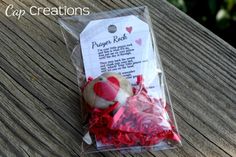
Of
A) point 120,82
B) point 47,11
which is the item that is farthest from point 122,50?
point 47,11

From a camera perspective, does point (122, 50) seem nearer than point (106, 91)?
No

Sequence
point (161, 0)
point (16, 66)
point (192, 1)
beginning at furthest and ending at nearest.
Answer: point (192, 1), point (161, 0), point (16, 66)

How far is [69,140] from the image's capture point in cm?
103

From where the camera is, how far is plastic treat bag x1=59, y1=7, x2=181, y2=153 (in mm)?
1005

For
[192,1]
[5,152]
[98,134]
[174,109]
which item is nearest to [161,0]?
[174,109]

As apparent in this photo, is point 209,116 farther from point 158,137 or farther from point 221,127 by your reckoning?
point 158,137

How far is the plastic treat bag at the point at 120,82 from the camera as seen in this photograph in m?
1.00

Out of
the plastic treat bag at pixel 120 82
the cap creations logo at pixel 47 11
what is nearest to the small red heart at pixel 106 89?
the plastic treat bag at pixel 120 82

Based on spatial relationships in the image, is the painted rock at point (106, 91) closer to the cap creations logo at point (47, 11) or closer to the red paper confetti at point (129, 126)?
the red paper confetti at point (129, 126)

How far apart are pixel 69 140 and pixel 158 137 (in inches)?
7.5

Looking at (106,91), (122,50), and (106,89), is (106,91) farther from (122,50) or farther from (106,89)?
(122,50)

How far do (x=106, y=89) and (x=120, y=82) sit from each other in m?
0.04

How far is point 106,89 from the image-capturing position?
1003 millimetres

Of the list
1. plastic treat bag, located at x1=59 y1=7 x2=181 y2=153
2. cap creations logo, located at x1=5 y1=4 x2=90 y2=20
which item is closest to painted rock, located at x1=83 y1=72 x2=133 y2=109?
plastic treat bag, located at x1=59 y1=7 x2=181 y2=153
